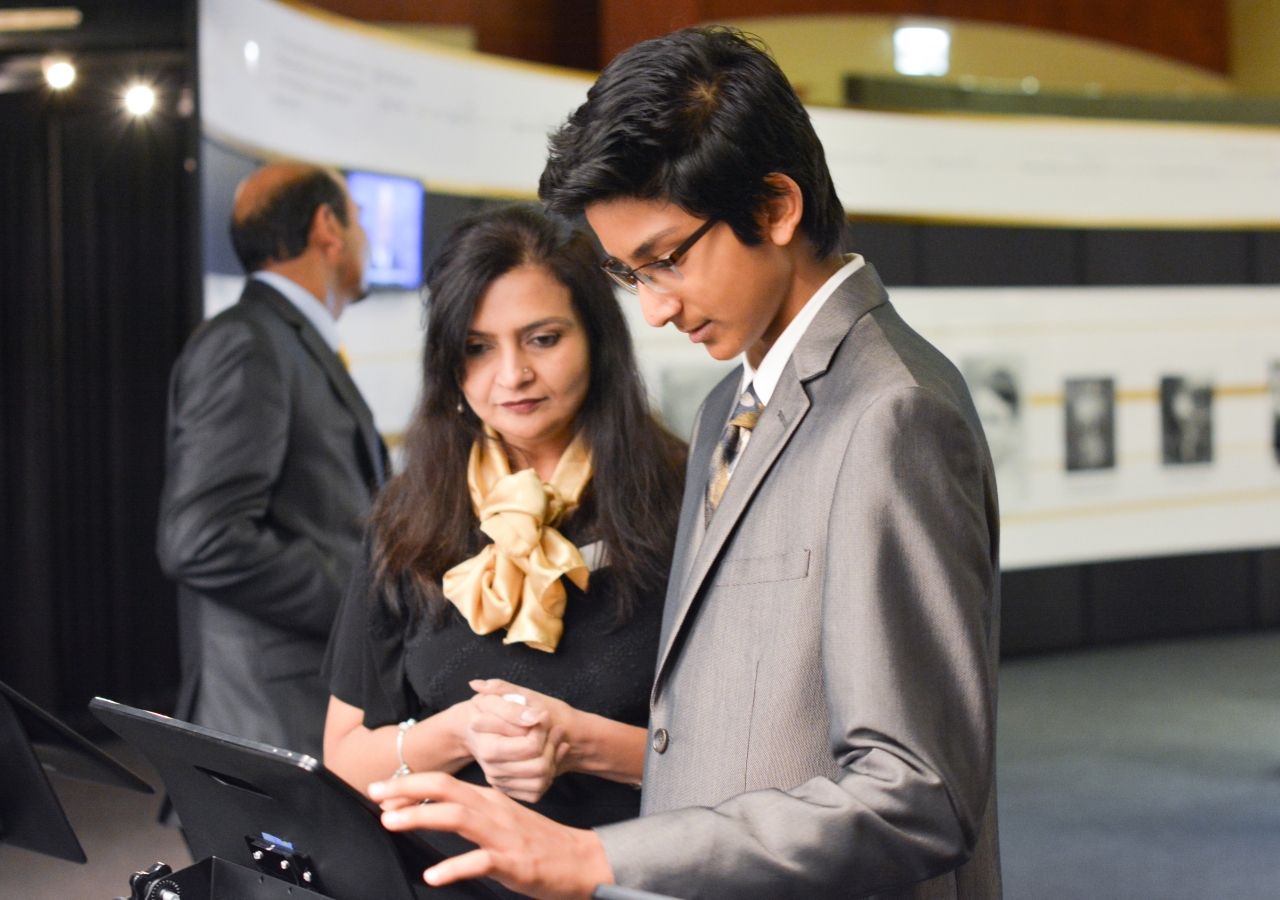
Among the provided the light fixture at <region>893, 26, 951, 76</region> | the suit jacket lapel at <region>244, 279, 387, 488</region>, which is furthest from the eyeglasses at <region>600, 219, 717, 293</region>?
the light fixture at <region>893, 26, 951, 76</region>

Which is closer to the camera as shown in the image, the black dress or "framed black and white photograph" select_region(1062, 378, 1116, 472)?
the black dress

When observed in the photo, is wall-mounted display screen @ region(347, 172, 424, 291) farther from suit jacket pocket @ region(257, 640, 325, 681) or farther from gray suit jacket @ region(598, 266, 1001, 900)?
gray suit jacket @ region(598, 266, 1001, 900)

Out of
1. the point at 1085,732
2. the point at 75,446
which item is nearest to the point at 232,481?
the point at 75,446

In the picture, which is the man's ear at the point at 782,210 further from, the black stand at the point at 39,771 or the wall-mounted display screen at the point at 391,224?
the wall-mounted display screen at the point at 391,224

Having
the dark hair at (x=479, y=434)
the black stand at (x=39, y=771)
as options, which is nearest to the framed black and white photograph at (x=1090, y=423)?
the dark hair at (x=479, y=434)

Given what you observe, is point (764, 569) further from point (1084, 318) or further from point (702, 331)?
point (1084, 318)

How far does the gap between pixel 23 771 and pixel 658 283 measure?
906 millimetres

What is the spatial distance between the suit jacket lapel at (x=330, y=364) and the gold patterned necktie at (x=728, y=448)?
170cm

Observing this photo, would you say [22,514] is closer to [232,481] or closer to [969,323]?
[232,481]

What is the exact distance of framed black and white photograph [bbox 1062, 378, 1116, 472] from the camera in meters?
6.42

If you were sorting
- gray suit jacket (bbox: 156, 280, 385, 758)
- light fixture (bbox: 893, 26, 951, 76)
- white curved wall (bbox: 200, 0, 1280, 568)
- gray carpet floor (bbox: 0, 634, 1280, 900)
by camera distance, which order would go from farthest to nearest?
light fixture (bbox: 893, 26, 951, 76), white curved wall (bbox: 200, 0, 1280, 568), gray carpet floor (bbox: 0, 634, 1280, 900), gray suit jacket (bbox: 156, 280, 385, 758)

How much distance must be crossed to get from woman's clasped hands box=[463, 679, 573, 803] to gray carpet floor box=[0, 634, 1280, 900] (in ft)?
8.28

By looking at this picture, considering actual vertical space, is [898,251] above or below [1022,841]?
above

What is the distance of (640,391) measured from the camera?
189 cm
